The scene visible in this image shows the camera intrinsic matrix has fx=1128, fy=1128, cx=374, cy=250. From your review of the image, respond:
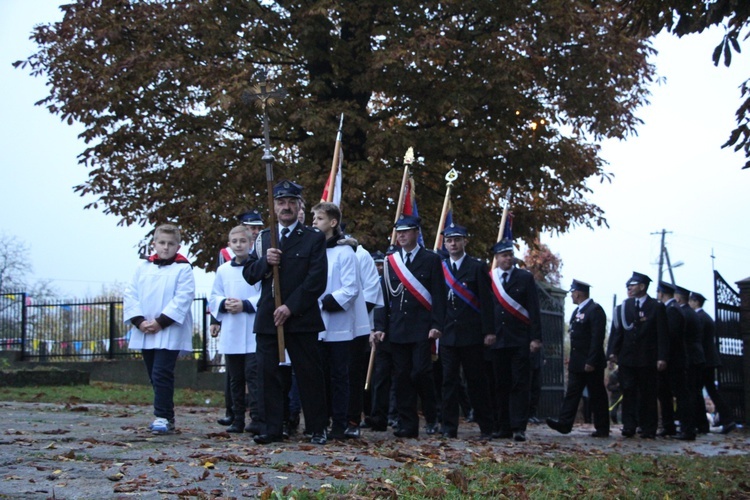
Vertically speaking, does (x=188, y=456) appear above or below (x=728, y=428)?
above

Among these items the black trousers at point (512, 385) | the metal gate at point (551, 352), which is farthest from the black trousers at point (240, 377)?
the metal gate at point (551, 352)

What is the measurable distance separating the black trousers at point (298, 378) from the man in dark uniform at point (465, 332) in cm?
258

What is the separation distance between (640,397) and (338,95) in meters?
7.99

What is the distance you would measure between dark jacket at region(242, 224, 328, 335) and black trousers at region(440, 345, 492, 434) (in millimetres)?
2789

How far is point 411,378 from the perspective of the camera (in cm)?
1142

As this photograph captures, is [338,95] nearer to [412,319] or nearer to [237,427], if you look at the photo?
[412,319]

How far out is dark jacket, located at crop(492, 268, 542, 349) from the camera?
494 inches

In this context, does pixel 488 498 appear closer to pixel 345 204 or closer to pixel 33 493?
pixel 33 493

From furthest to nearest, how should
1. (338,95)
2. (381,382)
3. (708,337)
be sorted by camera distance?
(338,95)
(708,337)
(381,382)

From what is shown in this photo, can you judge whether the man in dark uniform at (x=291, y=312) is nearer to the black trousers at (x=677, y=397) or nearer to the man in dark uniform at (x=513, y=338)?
the man in dark uniform at (x=513, y=338)

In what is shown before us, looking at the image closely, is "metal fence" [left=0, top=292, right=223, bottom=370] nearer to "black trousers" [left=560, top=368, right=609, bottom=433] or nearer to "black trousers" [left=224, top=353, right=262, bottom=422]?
"black trousers" [left=560, top=368, right=609, bottom=433]

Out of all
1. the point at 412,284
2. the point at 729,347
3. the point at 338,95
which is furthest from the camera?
the point at 338,95

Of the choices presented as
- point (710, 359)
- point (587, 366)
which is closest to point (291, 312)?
point (587, 366)

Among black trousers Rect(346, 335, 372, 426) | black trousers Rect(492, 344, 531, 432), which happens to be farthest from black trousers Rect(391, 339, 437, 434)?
black trousers Rect(492, 344, 531, 432)
